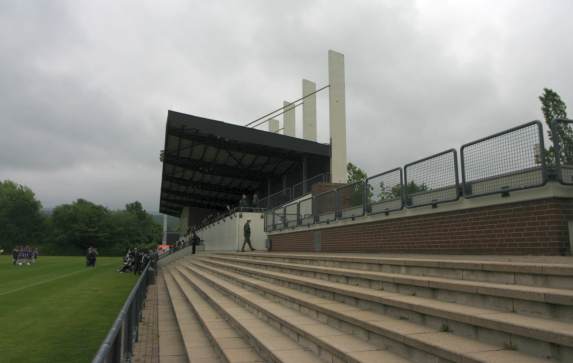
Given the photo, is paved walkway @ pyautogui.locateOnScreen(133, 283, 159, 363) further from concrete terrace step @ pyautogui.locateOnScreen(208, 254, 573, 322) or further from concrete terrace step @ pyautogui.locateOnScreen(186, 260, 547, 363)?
concrete terrace step @ pyautogui.locateOnScreen(208, 254, 573, 322)

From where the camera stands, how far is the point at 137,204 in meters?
144

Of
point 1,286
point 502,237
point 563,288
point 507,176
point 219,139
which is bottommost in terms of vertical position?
point 1,286

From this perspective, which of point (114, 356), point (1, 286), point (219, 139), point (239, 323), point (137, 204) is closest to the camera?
Answer: point (114, 356)

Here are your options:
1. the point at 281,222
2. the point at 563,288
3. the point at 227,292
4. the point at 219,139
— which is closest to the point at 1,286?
the point at 281,222

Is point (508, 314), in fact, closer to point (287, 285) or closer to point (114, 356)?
point (114, 356)

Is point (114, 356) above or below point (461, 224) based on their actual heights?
below

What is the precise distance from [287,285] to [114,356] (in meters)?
4.70

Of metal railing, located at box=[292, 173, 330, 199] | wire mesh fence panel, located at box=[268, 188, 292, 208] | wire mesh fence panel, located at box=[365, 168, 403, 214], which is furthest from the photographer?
wire mesh fence panel, located at box=[268, 188, 292, 208]

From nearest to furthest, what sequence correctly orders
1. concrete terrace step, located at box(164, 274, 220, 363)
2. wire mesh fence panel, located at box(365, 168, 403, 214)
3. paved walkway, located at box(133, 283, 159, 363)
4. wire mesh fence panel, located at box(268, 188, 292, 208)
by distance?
concrete terrace step, located at box(164, 274, 220, 363) → paved walkway, located at box(133, 283, 159, 363) → wire mesh fence panel, located at box(365, 168, 403, 214) → wire mesh fence panel, located at box(268, 188, 292, 208)

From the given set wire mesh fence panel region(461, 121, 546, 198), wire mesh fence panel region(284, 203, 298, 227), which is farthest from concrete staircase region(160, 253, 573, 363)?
wire mesh fence panel region(284, 203, 298, 227)

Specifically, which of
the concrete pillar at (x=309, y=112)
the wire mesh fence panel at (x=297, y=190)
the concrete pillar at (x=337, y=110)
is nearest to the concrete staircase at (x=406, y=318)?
the concrete pillar at (x=337, y=110)

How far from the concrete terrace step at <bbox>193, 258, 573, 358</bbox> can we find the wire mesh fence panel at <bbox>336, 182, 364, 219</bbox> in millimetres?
5802

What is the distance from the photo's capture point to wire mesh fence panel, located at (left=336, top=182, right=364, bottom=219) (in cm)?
1127

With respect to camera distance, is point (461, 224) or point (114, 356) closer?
point (114, 356)
